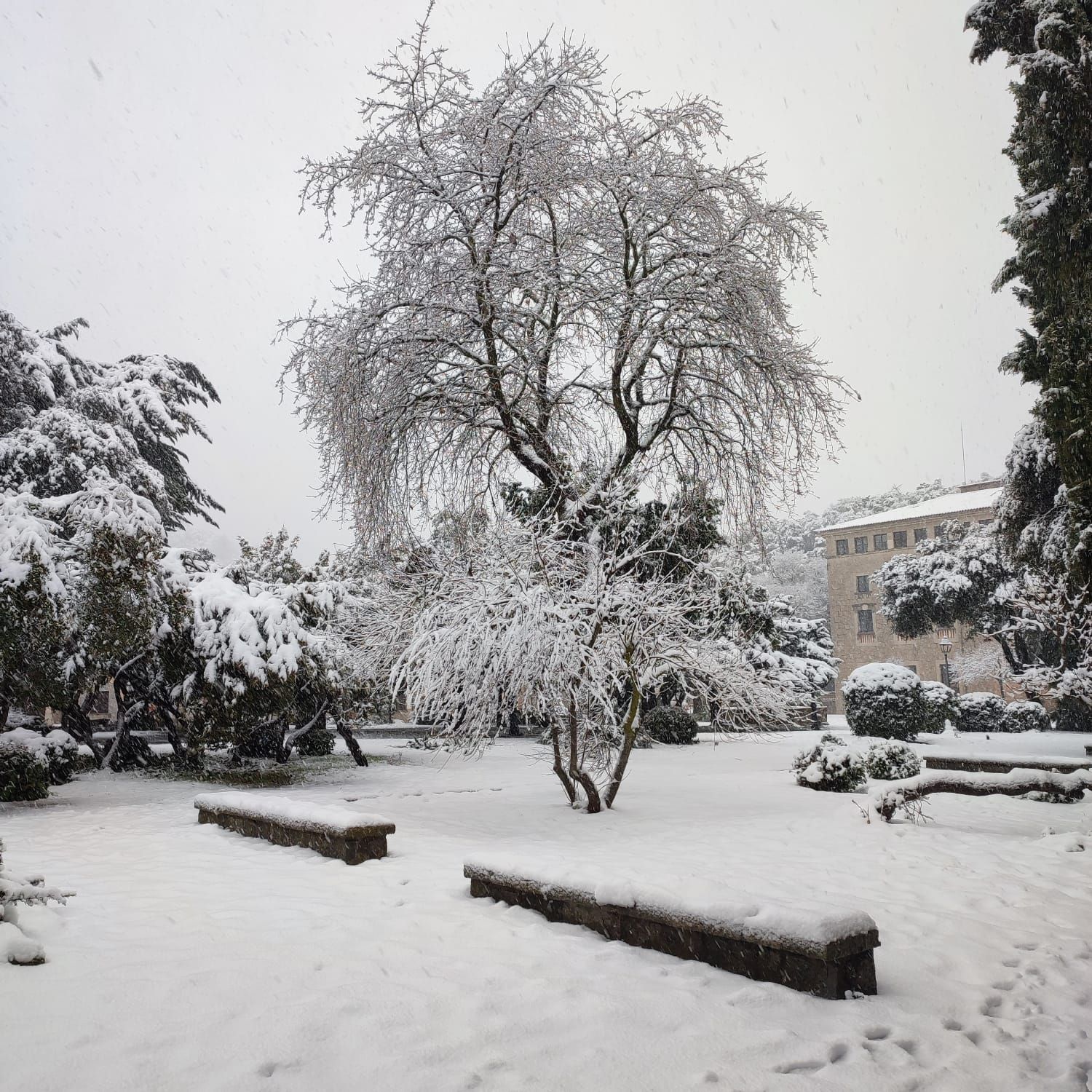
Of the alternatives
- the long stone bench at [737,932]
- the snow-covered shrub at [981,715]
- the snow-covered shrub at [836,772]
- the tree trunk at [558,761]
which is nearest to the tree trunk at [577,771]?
the tree trunk at [558,761]

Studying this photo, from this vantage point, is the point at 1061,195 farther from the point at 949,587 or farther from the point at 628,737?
the point at 949,587

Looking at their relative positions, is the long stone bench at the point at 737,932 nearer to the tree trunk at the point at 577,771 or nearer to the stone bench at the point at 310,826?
the stone bench at the point at 310,826

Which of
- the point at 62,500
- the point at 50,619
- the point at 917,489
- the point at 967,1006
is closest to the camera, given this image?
the point at 967,1006

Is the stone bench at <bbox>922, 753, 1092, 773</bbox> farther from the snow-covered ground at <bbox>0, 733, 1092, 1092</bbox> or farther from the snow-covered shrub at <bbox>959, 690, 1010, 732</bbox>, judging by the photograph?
the snow-covered shrub at <bbox>959, 690, 1010, 732</bbox>

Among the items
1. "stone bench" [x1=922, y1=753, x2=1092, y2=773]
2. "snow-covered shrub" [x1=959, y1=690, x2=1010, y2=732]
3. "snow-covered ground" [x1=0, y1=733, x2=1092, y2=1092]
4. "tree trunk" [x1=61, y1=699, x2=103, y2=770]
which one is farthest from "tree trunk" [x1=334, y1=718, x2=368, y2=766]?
"snow-covered shrub" [x1=959, y1=690, x2=1010, y2=732]

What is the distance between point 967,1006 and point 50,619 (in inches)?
387

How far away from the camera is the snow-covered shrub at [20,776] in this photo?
10.5 m

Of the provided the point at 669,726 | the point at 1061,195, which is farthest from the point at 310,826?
the point at 669,726

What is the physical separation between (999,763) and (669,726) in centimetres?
865

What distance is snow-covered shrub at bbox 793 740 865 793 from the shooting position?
37.6 feet

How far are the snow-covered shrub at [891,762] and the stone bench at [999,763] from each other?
0.52 metres

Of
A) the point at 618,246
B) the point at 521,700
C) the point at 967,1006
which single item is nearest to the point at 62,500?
the point at 521,700

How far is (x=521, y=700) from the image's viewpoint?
877 centimetres

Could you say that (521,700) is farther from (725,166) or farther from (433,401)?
(725,166)
